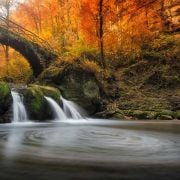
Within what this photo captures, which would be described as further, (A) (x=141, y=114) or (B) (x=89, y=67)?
(B) (x=89, y=67)

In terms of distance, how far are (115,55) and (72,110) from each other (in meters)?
11.3

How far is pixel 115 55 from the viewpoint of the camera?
30.6 m

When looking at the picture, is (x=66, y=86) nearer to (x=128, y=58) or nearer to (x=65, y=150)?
(x=128, y=58)

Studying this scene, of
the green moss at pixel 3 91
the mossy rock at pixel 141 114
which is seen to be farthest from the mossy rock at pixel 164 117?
the green moss at pixel 3 91

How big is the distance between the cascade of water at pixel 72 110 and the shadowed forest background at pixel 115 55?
190 centimetres

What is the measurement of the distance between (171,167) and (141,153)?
52.5 inches

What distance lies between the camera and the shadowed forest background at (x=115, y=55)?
23.6 meters

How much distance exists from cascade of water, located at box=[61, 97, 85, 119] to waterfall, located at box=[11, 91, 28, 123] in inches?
125

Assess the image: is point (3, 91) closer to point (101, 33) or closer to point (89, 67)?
point (89, 67)

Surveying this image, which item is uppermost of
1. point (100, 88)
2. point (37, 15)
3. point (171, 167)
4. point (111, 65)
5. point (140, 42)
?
point (37, 15)

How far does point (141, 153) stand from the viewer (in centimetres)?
691

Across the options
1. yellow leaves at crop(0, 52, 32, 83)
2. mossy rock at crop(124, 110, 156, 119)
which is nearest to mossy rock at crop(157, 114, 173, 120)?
mossy rock at crop(124, 110, 156, 119)

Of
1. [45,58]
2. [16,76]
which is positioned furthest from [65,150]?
[16,76]

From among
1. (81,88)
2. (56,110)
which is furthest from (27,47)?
(56,110)
